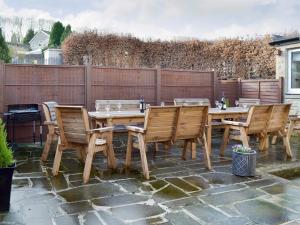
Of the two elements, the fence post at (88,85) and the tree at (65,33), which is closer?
the fence post at (88,85)

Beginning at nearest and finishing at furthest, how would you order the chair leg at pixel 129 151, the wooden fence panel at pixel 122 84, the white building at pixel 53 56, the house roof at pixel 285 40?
1. the chair leg at pixel 129 151
2. the wooden fence panel at pixel 122 84
3. the house roof at pixel 285 40
4. the white building at pixel 53 56

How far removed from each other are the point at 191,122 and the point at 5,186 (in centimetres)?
255

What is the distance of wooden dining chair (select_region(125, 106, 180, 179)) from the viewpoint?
4.11 m

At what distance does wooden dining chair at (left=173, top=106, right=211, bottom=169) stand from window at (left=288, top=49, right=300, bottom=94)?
4508 mm

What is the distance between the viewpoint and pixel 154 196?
11.1 ft

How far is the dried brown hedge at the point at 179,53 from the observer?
34.8ft

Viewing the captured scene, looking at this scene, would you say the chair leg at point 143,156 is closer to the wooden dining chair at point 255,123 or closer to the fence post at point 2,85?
the wooden dining chair at point 255,123

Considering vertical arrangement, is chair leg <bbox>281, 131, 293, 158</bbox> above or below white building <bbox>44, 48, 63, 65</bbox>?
below

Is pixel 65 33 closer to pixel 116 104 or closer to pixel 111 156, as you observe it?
pixel 116 104

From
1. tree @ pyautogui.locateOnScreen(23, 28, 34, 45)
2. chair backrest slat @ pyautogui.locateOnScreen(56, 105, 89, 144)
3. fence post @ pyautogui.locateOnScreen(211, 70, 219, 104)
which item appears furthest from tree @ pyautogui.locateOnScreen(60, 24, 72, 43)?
chair backrest slat @ pyautogui.locateOnScreen(56, 105, 89, 144)

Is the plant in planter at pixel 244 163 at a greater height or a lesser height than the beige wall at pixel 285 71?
lesser

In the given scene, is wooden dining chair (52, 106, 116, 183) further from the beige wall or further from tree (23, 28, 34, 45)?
tree (23, 28, 34, 45)

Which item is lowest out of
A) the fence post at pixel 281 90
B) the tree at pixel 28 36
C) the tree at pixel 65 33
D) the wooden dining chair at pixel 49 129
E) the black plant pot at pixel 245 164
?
the black plant pot at pixel 245 164

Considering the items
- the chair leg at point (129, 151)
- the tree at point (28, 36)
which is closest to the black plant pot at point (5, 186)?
the chair leg at point (129, 151)
